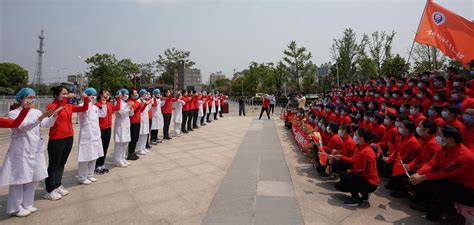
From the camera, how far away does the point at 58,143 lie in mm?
4102

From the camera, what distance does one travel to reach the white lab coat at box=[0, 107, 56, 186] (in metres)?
3.42

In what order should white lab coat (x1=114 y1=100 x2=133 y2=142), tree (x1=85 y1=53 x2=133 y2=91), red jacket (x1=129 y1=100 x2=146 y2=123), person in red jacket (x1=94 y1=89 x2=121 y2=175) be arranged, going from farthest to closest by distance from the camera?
tree (x1=85 y1=53 x2=133 y2=91) < red jacket (x1=129 y1=100 x2=146 y2=123) < white lab coat (x1=114 y1=100 x2=133 y2=142) < person in red jacket (x1=94 y1=89 x2=121 y2=175)

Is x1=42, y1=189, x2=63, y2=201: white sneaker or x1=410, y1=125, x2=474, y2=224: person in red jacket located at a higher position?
x1=410, y1=125, x2=474, y2=224: person in red jacket

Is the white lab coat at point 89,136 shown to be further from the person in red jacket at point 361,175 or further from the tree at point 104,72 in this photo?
the tree at point 104,72

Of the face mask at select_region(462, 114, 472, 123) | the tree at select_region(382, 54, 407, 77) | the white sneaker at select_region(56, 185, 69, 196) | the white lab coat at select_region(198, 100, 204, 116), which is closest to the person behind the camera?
A: the face mask at select_region(462, 114, 472, 123)

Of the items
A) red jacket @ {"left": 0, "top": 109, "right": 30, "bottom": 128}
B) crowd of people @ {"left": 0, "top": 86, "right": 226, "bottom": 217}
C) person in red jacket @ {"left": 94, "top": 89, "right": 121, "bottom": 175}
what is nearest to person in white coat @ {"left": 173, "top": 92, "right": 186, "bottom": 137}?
crowd of people @ {"left": 0, "top": 86, "right": 226, "bottom": 217}

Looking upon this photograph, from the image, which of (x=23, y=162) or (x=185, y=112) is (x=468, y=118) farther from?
(x=185, y=112)

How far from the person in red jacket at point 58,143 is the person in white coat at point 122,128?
149 centimetres

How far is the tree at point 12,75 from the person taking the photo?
43469 mm

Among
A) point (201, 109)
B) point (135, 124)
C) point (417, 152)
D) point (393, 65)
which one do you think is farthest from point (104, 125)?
point (393, 65)

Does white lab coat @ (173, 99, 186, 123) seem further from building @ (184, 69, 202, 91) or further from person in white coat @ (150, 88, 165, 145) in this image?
building @ (184, 69, 202, 91)

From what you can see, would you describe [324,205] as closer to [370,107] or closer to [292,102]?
[370,107]

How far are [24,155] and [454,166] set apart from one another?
5391 mm

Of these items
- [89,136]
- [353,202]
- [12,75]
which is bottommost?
[353,202]
